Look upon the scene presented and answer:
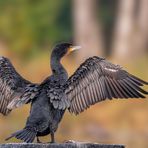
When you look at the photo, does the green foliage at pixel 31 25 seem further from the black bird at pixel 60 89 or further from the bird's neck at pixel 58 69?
the bird's neck at pixel 58 69

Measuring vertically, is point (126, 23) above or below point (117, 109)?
above

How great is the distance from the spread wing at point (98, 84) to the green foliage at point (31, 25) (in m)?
20.5

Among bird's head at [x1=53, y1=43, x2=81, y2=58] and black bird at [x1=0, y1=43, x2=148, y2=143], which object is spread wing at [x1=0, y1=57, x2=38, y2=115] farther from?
bird's head at [x1=53, y1=43, x2=81, y2=58]

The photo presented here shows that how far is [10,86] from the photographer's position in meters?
13.2

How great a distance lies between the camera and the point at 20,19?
36906mm

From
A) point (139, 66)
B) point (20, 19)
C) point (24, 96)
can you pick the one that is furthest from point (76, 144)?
point (20, 19)

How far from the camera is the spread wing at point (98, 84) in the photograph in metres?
13.2

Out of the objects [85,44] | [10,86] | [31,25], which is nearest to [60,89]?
[10,86]

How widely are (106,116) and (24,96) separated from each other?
12.4 m

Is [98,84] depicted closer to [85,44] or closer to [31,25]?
[31,25]

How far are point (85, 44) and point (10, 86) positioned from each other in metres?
27.1

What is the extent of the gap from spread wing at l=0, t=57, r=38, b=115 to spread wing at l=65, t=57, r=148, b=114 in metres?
0.52

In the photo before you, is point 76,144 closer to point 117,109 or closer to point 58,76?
point 58,76

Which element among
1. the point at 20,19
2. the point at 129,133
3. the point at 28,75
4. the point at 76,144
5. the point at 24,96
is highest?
the point at 20,19
